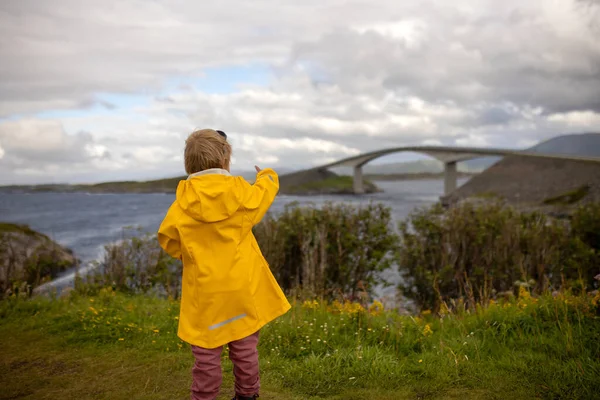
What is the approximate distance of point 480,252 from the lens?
933 cm

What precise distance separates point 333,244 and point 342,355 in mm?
4382

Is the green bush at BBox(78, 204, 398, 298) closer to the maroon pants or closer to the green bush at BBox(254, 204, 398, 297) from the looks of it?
the green bush at BBox(254, 204, 398, 297)

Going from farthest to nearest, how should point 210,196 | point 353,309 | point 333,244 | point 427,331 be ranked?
point 333,244 < point 353,309 < point 427,331 < point 210,196

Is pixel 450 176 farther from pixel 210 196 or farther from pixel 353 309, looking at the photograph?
pixel 210 196

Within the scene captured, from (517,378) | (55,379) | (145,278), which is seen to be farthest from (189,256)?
(145,278)

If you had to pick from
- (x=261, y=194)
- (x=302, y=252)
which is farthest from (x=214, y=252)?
(x=302, y=252)

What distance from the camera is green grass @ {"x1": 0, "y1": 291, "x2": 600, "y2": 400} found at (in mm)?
3586

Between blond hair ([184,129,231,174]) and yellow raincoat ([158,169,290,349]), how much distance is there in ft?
0.24

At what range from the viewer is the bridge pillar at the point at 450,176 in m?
53.5

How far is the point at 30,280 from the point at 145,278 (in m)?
2.62

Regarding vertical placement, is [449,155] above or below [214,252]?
above

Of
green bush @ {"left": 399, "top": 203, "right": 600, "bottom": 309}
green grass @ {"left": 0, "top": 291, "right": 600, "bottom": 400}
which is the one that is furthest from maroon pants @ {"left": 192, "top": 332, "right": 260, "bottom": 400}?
green bush @ {"left": 399, "top": 203, "right": 600, "bottom": 309}

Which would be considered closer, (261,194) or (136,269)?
(261,194)

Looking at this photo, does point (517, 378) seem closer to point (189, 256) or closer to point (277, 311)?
point (277, 311)
